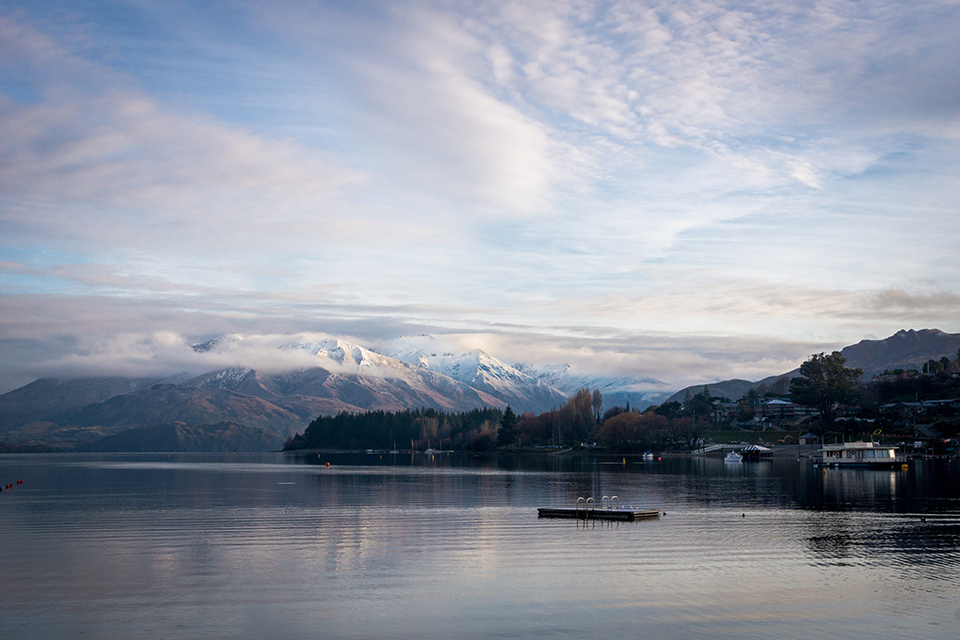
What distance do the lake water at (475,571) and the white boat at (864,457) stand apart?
84435 millimetres

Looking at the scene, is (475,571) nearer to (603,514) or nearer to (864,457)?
(603,514)

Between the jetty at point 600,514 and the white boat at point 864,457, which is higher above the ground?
the jetty at point 600,514

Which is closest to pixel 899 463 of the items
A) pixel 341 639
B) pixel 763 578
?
pixel 763 578

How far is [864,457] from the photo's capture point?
15988 cm

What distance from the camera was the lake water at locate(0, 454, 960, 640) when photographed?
99.2 ft

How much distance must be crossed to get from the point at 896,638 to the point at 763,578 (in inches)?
415

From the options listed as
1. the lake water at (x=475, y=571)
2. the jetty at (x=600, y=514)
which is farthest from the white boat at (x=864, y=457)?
the jetty at (x=600, y=514)

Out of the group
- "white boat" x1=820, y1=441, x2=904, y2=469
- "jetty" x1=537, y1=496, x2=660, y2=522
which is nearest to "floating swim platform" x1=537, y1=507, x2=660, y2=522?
"jetty" x1=537, y1=496, x2=660, y2=522

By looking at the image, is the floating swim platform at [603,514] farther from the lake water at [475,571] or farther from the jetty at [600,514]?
the lake water at [475,571]

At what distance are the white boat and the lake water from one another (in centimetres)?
8443

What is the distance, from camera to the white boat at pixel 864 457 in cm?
15488

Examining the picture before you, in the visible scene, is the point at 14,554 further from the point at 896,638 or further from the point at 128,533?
the point at 896,638

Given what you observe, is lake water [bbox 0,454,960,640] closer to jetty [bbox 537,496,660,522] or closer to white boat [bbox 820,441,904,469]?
jetty [bbox 537,496,660,522]

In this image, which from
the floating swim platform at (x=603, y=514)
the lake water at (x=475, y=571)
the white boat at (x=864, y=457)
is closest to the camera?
the lake water at (x=475, y=571)
